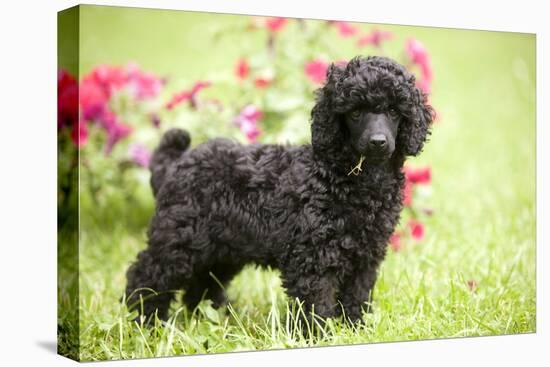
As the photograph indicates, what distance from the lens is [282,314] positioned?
4.74m

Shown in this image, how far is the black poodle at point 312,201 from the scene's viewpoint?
408cm

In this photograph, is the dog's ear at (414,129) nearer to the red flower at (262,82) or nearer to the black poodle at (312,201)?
the black poodle at (312,201)

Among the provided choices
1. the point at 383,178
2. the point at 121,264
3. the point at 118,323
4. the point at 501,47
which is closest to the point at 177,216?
the point at 118,323

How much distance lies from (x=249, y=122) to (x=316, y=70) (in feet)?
2.27

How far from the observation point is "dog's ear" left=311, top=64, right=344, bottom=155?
4.14 metres

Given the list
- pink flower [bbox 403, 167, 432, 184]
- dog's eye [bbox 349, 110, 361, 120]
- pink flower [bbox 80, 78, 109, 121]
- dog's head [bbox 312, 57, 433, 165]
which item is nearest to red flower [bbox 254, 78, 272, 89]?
pink flower [bbox 80, 78, 109, 121]

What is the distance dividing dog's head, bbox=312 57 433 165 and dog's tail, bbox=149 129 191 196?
3.31ft

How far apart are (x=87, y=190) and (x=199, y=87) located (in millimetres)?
1500

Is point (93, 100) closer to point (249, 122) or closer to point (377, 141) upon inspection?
point (249, 122)

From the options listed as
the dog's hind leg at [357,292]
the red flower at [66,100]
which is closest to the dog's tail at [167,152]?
the red flower at [66,100]

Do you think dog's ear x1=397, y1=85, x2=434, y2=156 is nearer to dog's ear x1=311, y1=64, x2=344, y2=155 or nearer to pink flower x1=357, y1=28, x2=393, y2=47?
dog's ear x1=311, y1=64, x2=344, y2=155

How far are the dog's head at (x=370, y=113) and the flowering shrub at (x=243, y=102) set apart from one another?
189 centimetres

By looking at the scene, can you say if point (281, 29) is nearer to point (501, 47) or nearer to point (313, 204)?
point (501, 47)

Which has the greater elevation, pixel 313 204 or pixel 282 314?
pixel 313 204
